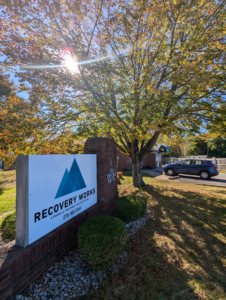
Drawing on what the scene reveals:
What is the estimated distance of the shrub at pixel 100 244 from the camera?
250 centimetres

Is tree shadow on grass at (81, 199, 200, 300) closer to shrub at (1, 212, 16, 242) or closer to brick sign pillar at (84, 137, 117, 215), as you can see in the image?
brick sign pillar at (84, 137, 117, 215)

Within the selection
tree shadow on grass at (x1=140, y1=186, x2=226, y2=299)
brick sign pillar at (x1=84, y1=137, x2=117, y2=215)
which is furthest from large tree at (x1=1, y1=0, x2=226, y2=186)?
tree shadow on grass at (x1=140, y1=186, x2=226, y2=299)

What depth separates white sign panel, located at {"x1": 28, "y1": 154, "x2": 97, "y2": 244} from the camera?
7.65 feet

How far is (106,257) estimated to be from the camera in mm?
2521

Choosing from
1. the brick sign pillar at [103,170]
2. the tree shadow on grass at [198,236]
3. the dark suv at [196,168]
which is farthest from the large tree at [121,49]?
the dark suv at [196,168]

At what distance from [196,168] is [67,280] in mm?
13361

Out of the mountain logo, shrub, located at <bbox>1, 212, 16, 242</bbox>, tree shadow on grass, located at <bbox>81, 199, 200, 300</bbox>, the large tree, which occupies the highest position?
the large tree

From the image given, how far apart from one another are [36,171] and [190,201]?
20.2 ft

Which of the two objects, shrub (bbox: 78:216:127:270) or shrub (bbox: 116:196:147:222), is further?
shrub (bbox: 116:196:147:222)

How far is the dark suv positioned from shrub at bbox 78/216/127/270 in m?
12.5

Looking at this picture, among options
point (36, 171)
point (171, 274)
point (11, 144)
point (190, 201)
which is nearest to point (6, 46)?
point (11, 144)

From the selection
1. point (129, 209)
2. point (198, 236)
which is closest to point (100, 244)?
point (129, 209)

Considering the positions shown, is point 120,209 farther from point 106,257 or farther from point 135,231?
point 106,257

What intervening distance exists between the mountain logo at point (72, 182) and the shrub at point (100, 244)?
770 mm
